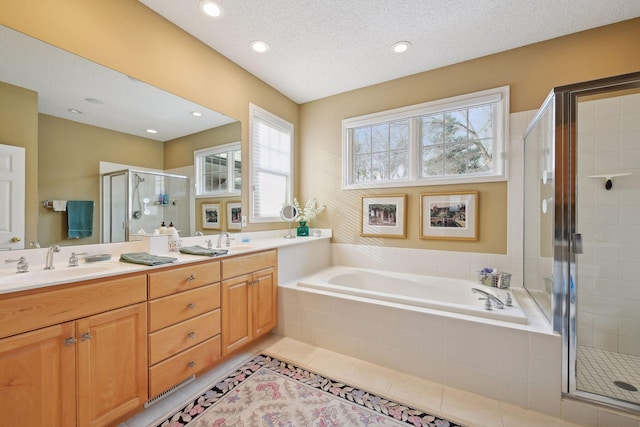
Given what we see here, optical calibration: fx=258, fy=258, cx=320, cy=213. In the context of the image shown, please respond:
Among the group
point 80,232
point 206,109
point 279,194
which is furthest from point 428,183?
point 80,232

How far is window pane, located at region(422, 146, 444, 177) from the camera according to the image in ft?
9.00

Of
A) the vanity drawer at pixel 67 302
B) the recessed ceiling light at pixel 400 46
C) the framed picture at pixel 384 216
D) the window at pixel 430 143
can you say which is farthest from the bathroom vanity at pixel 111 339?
the recessed ceiling light at pixel 400 46

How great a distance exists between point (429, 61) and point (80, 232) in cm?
322

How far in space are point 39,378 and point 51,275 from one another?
51 cm

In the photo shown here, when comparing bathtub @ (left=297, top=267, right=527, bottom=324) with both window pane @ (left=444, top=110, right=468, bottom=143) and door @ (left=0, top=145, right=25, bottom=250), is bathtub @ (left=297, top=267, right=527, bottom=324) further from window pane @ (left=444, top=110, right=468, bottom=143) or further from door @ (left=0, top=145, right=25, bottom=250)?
door @ (left=0, top=145, right=25, bottom=250)

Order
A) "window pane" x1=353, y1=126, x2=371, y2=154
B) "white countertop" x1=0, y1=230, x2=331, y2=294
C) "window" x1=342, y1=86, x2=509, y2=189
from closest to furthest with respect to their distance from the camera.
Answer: "white countertop" x1=0, y1=230, x2=331, y2=294, "window" x1=342, y1=86, x2=509, y2=189, "window pane" x1=353, y1=126, x2=371, y2=154

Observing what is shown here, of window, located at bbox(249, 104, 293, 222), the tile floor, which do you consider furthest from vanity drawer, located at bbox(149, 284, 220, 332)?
window, located at bbox(249, 104, 293, 222)

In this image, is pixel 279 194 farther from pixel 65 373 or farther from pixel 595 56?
pixel 595 56

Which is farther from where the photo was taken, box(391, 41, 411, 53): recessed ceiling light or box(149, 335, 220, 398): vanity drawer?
box(391, 41, 411, 53): recessed ceiling light

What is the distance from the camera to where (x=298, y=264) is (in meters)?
2.77

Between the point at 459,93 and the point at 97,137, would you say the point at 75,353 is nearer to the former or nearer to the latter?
the point at 97,137

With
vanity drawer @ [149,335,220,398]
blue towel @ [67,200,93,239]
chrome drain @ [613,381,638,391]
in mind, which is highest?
blue towel @ [67,200,93,239]

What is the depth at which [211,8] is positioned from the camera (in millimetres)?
1923

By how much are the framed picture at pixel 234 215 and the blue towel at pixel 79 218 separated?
1.05 m
